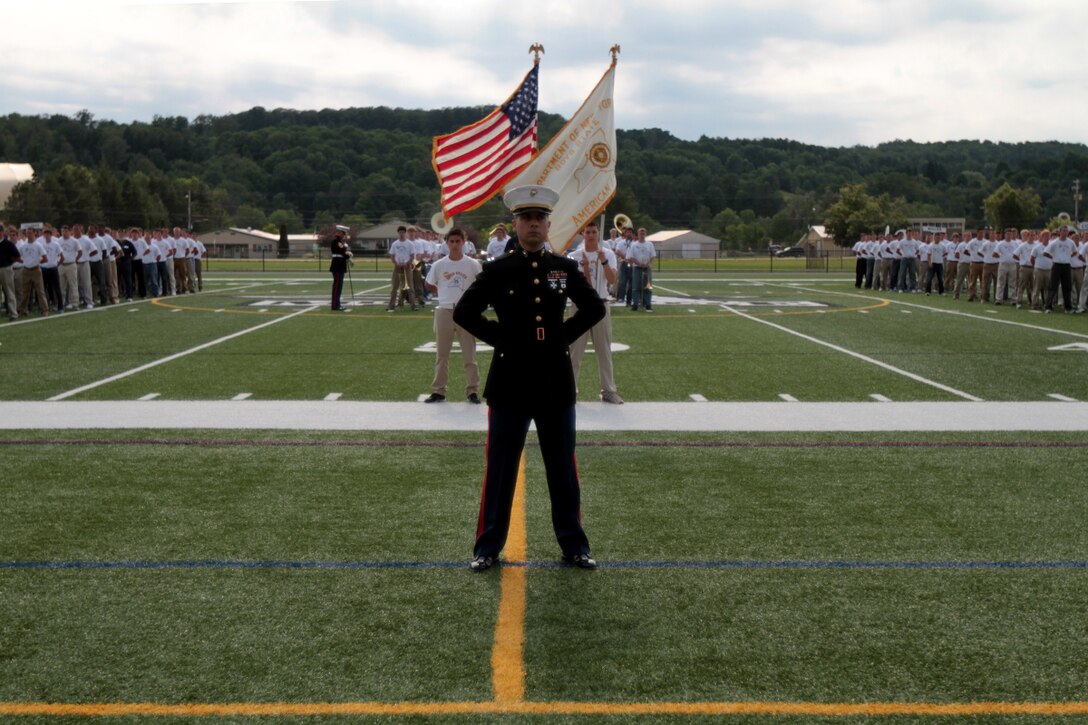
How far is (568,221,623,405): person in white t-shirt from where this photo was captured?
36.9 feet

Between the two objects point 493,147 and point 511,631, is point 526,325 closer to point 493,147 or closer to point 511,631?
point 511,631

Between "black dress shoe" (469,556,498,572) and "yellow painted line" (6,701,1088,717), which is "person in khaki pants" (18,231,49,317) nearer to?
"black dress shoe" (469,556,498,572)

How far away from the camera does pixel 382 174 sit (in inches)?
4764

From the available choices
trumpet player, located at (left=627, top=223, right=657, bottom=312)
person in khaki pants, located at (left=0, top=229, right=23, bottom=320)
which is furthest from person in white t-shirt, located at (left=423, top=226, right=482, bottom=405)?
trumpet player, located at (left=627, top=223, right=657, bottom=312)

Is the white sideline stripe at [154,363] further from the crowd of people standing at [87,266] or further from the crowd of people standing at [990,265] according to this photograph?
the crowd of people standing at [990,265]

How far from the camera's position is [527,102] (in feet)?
49.0

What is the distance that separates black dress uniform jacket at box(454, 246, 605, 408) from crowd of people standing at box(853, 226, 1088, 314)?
21527 mm

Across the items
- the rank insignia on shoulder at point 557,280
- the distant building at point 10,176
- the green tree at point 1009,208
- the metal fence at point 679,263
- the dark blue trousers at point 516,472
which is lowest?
the metal fence at point 679,263

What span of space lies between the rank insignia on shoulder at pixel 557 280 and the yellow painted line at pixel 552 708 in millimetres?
2226

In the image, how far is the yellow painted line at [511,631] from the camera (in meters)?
4.11

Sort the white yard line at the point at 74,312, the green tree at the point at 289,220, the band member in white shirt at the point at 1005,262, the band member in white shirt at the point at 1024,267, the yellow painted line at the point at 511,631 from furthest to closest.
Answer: the green tree at the point at 289,220, the band member in white shirt at the point at 1005,262, the band member in white shirt at the point at 1024,267, the white yard line at the point at 74,312, the yellow painted line at the point at 511,631

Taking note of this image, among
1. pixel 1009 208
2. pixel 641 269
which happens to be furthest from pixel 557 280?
pixel 1009 208

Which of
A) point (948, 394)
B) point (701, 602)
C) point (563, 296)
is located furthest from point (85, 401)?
point (948, 394)

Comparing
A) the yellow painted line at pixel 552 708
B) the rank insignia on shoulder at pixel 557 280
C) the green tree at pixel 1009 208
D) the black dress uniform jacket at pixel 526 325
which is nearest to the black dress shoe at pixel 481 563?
the black dress uniform jacket at pixel 526 325
